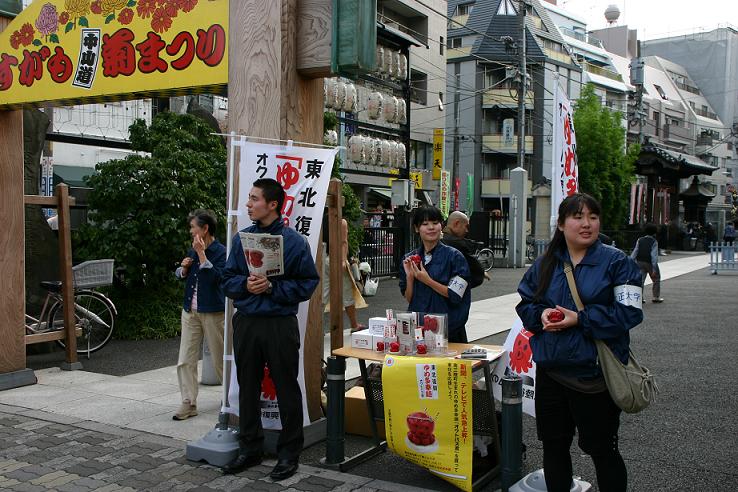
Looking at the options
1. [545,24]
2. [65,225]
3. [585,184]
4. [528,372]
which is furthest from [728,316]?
[545,24]

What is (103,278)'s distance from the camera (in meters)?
8.77

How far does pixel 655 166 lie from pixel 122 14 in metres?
31.9

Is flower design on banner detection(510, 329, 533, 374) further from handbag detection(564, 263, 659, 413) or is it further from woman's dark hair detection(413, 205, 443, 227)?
handbag detection(564, 263, 659, 413)

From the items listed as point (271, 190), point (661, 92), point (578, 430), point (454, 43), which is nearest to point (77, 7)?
point (271, 190)

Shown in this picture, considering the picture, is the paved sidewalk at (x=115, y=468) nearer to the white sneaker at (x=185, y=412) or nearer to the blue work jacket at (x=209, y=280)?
the white sneaker at (x=185, y=412)

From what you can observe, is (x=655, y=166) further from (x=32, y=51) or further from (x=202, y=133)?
(x=32, y=51)

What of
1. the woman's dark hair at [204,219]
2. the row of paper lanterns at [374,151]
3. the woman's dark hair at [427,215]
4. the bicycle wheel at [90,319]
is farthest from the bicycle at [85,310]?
the row of paper lanterns at [374,151]

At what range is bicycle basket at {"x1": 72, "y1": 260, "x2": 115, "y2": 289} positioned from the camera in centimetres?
847

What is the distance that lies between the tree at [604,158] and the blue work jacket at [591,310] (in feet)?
99.0

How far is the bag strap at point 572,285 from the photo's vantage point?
3.47 metres

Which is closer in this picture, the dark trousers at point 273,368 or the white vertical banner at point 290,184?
the dark trousers at point 273,368

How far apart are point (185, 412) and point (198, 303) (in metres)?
0.97

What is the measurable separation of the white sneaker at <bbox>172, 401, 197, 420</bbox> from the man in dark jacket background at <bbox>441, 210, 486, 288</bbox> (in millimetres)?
2672

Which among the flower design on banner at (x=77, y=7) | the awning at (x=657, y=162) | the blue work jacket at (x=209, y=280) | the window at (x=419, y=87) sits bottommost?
the blue work jacket at (x=209, y=280)
